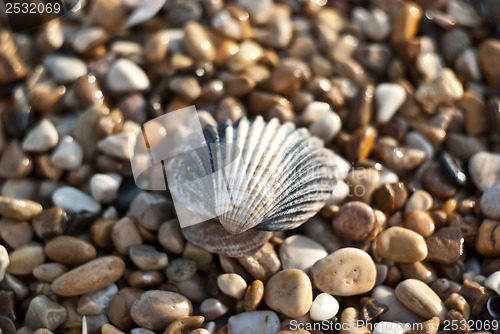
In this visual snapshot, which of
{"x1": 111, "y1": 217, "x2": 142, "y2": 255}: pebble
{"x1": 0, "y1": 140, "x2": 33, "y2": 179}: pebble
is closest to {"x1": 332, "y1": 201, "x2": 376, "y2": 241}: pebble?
{"x1": 111, "y1": 217, "x2": 142, "y2": 255}: pebble

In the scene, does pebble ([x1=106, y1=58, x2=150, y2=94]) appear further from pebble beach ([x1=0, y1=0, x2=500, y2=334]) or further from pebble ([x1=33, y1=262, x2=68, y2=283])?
pebble ([x1=33, y1=262, x2=68, y2=283])

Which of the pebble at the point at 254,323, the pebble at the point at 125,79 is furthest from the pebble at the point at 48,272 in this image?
the pebble at the point at 125,79

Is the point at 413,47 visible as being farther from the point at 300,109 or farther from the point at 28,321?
the point at 28,321

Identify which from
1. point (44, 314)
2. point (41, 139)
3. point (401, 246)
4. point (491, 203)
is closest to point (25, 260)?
point (44, 314)

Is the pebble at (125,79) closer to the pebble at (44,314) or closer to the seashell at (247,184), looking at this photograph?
the seashell at (247,184)

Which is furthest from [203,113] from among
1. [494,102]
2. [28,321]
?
[494,102]

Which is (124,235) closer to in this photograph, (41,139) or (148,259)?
(148,259)
